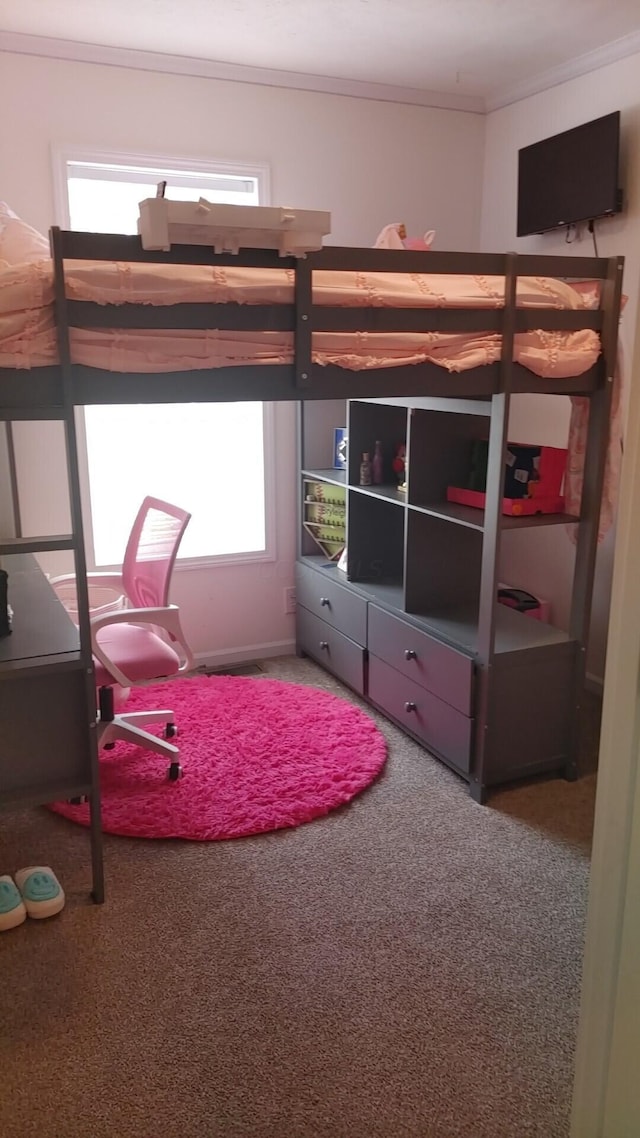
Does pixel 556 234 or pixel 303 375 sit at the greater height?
pixel 556 234

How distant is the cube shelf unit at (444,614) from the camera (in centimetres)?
270

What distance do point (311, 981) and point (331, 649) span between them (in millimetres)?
1831

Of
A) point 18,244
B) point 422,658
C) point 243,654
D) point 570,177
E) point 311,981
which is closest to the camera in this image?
point 311,981

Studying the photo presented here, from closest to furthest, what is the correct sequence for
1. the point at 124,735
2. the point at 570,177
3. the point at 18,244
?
the point at 18,244 < the point at 124,735 < the point at 570,177

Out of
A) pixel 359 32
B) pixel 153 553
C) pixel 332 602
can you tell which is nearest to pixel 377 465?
pixel 332 602

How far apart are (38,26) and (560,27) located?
6.16ft

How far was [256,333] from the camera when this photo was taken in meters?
2.12

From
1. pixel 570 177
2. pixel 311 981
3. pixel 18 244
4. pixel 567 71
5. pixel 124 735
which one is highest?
pixel 567 71

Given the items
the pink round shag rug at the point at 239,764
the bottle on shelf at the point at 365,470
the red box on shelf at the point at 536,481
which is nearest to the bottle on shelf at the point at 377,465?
the bottle on shelf at the point at 365,470

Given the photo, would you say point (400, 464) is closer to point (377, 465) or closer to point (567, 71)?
point (377, 465)

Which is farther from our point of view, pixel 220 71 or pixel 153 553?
pixel 220 71

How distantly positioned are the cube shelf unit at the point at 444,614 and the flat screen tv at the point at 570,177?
36.4 inches

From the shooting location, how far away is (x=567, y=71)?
10.9ft

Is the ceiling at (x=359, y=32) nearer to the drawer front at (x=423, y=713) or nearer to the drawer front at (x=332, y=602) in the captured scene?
the drawer front at (x=332, y=602)
